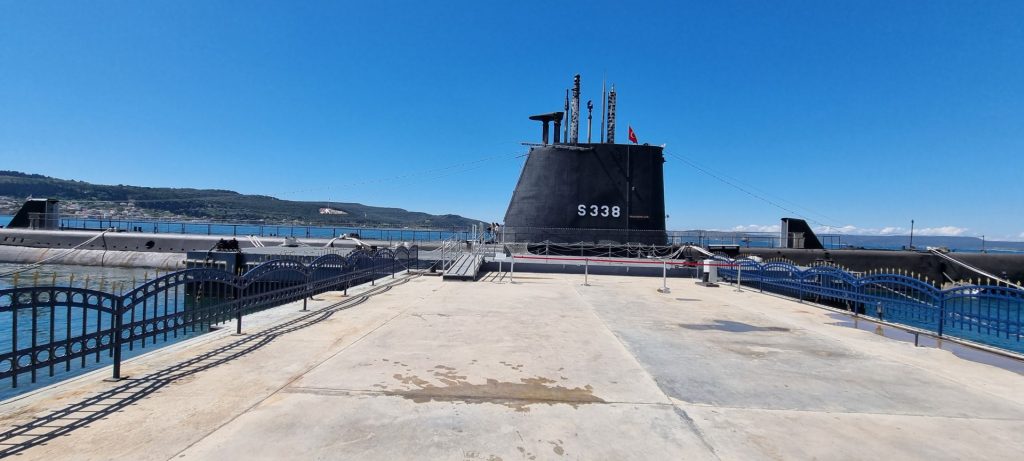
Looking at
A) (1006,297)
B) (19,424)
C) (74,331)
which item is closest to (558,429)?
(19,424)

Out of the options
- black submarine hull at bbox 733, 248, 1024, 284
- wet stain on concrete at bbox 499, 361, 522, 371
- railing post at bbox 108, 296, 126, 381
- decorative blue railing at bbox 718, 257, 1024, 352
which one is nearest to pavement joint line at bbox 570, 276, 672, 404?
wet stain on concrete at bbox 499, 361, 522, 371

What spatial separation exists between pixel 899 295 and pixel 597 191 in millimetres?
10281

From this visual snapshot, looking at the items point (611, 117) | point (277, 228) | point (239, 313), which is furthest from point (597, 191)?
point (277, 228)

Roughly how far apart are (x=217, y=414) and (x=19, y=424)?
56.2 inches

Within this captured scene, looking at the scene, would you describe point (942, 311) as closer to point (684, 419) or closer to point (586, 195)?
point (684, 419)

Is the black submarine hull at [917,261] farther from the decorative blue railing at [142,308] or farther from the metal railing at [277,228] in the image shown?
the decorative blue railing at [142,308]

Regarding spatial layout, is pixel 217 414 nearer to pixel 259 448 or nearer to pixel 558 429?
pixel 259 448

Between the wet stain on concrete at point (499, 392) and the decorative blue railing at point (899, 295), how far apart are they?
21.8 feet

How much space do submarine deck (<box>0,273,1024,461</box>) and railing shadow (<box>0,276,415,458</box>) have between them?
18mm

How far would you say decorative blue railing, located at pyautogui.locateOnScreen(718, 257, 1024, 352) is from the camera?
752 cm

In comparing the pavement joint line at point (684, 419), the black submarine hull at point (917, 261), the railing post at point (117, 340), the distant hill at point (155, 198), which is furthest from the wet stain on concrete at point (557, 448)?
the distant hill at point (155, 198)

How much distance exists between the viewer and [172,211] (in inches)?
5069

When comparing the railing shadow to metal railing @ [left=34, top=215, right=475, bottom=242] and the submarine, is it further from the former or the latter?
metal railing @ [left=34, top=215, right=475, bottom=242]

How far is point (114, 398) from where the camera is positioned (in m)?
4.42
